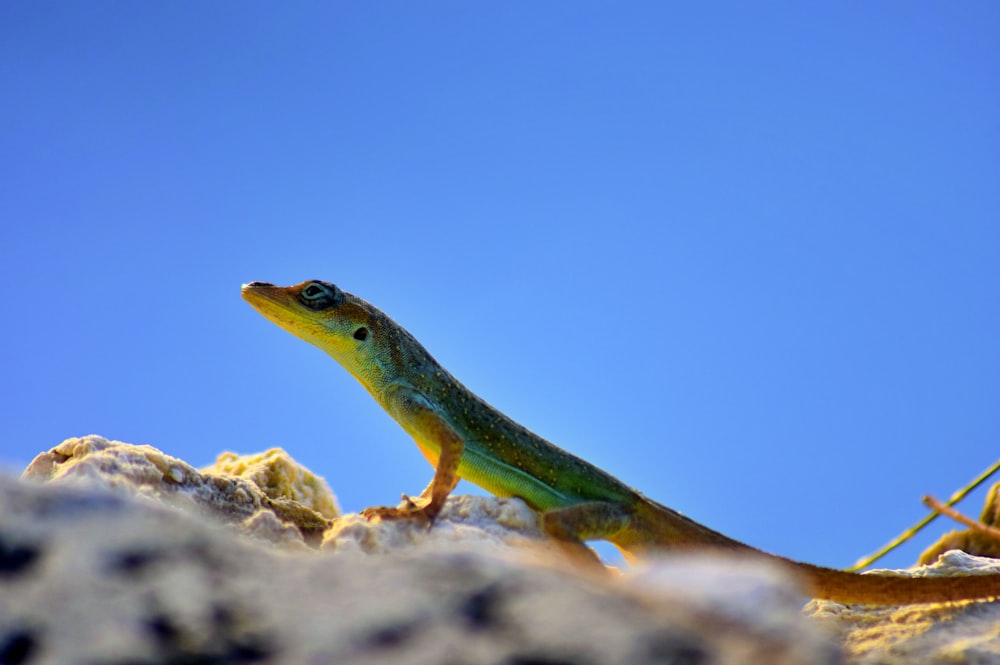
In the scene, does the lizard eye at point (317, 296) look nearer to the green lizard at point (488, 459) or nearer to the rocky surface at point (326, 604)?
the green lizard at point (488, 459)

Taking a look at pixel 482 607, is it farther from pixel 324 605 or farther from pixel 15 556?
pixel 15 556

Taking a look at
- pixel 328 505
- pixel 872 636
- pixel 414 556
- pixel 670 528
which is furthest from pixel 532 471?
pixel 414 556

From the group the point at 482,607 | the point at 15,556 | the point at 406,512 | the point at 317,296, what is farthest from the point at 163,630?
the point at 317,296

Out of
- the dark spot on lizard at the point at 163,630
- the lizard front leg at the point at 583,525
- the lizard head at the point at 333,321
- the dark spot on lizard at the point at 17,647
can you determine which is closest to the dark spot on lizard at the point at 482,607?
the dark spot on lizard at the point at 163,630

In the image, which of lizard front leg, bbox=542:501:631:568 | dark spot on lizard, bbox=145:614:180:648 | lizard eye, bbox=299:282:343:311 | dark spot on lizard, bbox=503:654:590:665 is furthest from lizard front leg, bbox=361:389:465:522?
dark spot on lizard, bbox=503:654:590:665

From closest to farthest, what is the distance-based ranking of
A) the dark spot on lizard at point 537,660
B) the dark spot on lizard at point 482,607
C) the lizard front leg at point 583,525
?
the dark spot on lizard at point 537,660 → the dark spot on lizard at point 482,607 → the lizard front leg at point 583,525

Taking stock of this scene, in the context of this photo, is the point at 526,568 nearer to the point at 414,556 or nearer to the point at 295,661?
the point at 414,556

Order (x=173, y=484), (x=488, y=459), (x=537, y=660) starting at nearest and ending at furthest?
(x=537, y=660) → (x=173, y=484) → (x=488, y=459)
